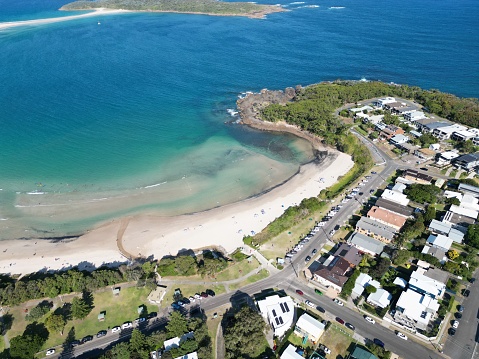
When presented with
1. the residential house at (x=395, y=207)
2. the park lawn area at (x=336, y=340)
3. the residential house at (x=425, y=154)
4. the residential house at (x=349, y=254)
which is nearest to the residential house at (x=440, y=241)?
the residential house at (x=395, y=207)

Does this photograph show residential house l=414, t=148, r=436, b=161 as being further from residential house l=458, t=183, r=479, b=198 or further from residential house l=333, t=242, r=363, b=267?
residential house l=333, t=242, r=363, b=267

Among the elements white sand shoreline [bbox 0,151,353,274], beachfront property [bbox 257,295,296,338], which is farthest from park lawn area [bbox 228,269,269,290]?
white sand shoreline [bbox 0,151,353,274]

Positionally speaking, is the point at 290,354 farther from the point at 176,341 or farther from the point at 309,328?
the point at 176,341

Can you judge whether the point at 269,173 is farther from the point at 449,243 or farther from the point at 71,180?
the point at 71,180

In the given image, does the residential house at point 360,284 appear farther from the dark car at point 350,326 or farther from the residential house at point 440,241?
the residential house at point 440,241

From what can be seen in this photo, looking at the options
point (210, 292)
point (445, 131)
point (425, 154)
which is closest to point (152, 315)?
point (210, 292)

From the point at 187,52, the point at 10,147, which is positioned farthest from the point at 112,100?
the point at 187,52
